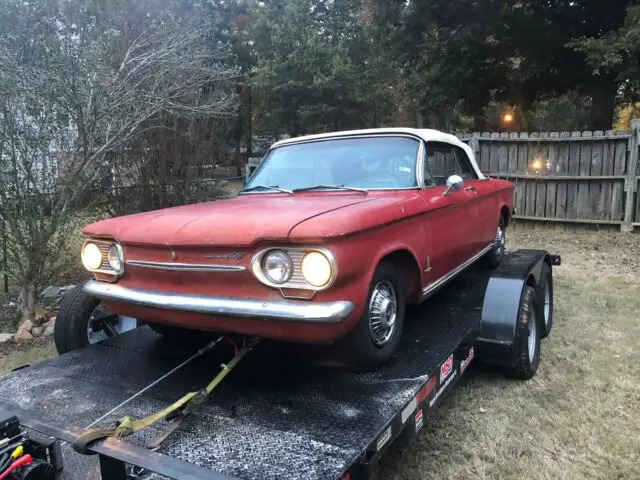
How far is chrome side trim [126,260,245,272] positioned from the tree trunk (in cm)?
1544

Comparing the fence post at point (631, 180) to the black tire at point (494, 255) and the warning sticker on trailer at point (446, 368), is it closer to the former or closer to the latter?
the black tire at point (494, 255)

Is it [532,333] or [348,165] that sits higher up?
[348,165]

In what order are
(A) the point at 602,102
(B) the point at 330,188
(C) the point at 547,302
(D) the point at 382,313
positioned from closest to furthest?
(D) the point at 382,313 < (B) the point at 330,188 < (C) the point at 547,302 < (A) the point at 602,102

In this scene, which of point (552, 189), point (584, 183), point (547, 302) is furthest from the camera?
point (552, 189)

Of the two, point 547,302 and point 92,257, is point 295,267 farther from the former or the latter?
point 547,302

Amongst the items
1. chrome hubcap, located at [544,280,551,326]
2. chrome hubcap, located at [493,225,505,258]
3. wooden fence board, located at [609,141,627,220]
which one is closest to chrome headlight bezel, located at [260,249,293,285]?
chrome hubcap, located at [544,280,551,326]

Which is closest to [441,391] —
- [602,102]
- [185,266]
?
[185,266]

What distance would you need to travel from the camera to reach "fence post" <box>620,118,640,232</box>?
30.6 feet

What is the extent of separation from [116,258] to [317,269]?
1332 millimetres

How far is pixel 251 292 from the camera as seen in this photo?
8.12 feet

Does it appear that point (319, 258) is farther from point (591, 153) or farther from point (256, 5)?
point (256, 5)

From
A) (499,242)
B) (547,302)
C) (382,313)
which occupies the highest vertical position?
(382,313)

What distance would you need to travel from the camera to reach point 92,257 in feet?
9.96

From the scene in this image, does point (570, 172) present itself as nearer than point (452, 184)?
No
